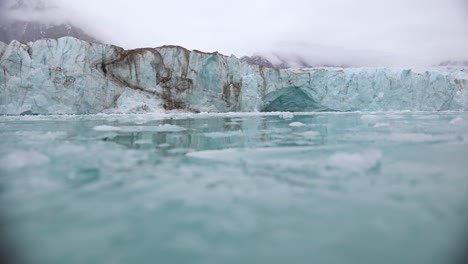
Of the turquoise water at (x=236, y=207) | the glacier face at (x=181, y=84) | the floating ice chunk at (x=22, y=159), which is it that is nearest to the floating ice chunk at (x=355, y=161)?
the turquoise water at (x=236, y=207)

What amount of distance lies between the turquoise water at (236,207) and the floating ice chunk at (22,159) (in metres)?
0.03

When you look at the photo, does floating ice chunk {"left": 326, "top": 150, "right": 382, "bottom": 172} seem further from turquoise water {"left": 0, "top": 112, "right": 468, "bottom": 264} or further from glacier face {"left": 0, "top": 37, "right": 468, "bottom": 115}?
glacier face {"left": 0, "top": 37, "right": 468, "bottom": 115}

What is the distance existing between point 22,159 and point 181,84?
909 inches

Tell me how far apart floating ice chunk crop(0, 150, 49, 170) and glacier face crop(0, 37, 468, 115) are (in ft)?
64.7

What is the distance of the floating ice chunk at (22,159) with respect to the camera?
4984mm

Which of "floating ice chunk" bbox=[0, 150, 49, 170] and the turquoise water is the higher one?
"floating ice chunk" bbox=[0, 150, 49, 170]

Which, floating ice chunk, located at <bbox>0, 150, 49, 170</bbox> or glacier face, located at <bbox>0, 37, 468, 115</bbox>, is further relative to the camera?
glacier face, located at <bbox>0, 37, 468, 115</bbox>

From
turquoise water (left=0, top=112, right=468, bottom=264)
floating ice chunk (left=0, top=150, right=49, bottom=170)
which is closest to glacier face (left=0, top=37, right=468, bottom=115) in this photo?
floating ice chunk (left=0, top=150, right=49, bottom=170)

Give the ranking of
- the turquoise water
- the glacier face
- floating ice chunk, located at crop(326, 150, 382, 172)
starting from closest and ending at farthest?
the turquoise water, floating ice chunk, located at crop(326, 150, 382, 172), the glacier face

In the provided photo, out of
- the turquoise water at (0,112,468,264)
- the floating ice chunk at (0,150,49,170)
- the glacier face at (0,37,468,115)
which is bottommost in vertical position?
the turquoise water at (0,112,468,264)

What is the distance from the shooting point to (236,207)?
10.2 ft

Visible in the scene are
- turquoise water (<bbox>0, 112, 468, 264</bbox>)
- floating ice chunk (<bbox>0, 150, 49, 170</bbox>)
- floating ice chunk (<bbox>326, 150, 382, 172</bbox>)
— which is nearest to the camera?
turquoise water (<bbox>0, 112, 468, 264</bbox>)

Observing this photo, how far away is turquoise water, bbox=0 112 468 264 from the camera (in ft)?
7.36

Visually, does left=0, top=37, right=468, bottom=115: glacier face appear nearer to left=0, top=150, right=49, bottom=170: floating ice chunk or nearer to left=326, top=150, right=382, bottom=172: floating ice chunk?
left=0, top=150, right=49, bottom=170: floating ice chunk
